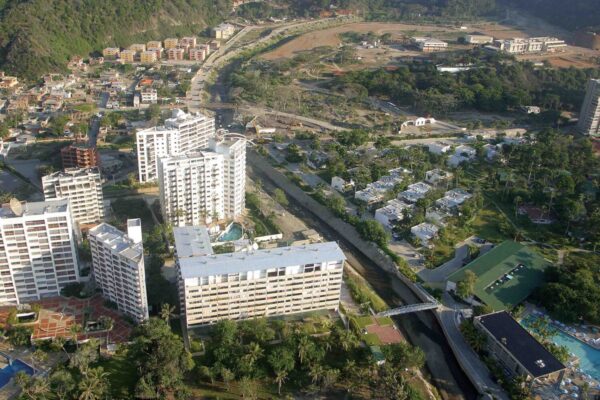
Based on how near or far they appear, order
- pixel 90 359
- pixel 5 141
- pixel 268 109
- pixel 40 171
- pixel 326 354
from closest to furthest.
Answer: pixel 90 359 < pixel 326 354 < pixel 40 171 < pixel 5 141 < pixel 268 109

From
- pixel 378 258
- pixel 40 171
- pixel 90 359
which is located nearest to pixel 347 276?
pixel 378 258

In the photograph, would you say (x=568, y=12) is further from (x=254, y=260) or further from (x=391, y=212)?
(x=254, y=260)

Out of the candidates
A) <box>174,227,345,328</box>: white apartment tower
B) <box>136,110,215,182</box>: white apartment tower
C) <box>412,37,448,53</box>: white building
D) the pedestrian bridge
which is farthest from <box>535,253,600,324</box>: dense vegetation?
<box>412,37,448,53</box>: white building

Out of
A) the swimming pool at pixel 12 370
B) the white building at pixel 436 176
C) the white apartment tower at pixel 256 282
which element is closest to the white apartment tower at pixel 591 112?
the white building at pixel 436 176

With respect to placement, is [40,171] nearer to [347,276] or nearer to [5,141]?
[5,141]

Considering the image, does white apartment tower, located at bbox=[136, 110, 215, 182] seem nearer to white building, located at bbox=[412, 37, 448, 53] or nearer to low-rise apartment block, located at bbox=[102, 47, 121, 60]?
low-rise apartment block, located at bbox=[102, 47, 121, 60]

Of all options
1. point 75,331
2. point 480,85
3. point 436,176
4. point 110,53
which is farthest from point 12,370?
point 110,53
